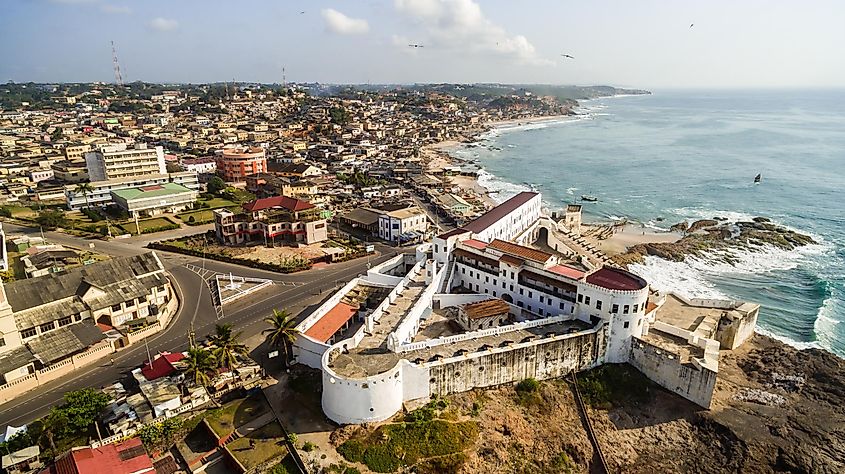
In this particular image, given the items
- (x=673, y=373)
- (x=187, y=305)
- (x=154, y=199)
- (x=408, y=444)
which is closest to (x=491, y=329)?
(x=408, y=444)

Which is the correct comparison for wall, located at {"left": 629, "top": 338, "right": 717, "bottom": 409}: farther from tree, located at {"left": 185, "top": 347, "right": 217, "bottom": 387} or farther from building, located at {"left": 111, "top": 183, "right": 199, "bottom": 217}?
building, located at {"left": 111, "top": 183, "right": 199, "bottom": 217}

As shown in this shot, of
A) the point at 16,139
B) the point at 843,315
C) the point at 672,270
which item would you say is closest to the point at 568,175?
the point at 672,270

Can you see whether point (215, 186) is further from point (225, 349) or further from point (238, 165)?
point (225, 349)

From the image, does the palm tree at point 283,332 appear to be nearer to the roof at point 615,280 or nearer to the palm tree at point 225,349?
the palm tree at point 225,349

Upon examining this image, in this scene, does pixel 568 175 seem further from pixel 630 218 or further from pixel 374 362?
pixel 374 362

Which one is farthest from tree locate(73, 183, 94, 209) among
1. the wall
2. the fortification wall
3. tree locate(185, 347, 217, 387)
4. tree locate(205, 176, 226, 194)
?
the wall

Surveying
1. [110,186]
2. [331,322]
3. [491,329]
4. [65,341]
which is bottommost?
[65,341]

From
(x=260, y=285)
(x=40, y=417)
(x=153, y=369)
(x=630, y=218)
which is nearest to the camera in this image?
(x=40, y=417)
